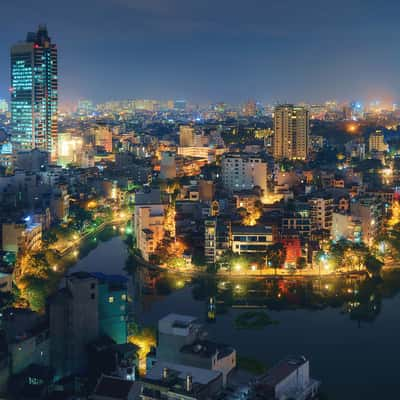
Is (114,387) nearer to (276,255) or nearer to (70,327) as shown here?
(70,327)

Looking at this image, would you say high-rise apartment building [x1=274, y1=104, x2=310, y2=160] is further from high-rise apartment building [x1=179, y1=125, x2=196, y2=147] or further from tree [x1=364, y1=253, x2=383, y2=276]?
tree [x1=364, y1=253, x2=383, y2=276]

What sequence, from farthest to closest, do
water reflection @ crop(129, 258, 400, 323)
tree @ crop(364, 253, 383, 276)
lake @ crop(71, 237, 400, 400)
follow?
tree @ crop(364, 253, 383, 276)
water reflection @ crop(129, 258, 400, 323)
lake @ crop(71, 237, 400, 400)

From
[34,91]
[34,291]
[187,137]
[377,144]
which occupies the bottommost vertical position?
[34,291]

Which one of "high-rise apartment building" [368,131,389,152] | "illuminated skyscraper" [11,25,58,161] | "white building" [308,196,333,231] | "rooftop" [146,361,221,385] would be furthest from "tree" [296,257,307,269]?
"high-rise apartment building" [368,131,389,152]

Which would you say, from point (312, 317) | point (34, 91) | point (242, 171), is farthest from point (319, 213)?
point (34, 91)

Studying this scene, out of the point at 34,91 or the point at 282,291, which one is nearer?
the point at 282,291
